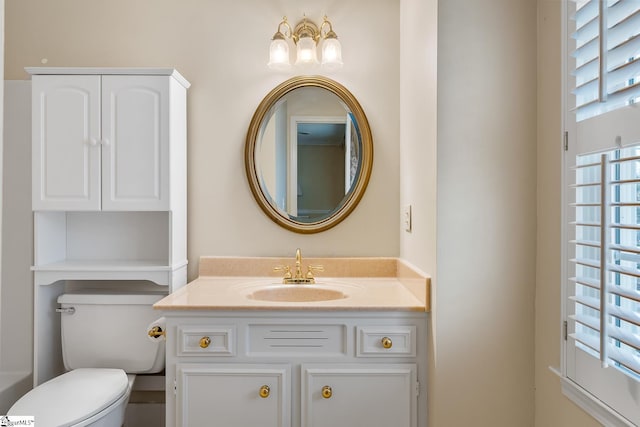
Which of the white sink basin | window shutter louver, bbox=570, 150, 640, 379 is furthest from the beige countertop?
window shutter louver, bbox=570, 150, 640, 379

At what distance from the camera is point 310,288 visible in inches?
86.6

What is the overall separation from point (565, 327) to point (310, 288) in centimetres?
112

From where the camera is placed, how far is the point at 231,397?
178 cm

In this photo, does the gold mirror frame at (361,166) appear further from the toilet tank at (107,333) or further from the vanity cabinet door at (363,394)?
the vanity cabinet door at (363,394)

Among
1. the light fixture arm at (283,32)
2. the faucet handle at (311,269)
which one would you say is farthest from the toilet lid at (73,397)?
the light fixture arm at (283,32)

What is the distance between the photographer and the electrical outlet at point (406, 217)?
212cm

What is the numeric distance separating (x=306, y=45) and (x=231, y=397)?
162 centimetres

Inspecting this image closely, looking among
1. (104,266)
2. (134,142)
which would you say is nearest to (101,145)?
(134,142)

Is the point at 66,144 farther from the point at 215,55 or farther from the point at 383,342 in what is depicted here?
the point at 383,342

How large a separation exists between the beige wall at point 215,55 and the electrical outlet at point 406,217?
140 millimetres

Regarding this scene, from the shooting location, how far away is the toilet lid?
5.49ft

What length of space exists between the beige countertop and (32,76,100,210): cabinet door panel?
25.4 inches

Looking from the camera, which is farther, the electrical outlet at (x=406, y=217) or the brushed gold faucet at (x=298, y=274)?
the brushed gold faucet at (x=298, y=274)

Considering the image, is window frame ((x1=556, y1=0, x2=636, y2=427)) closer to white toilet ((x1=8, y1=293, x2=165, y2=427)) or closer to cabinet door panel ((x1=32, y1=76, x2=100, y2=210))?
white toilet ((x1=8, y1=293, x2=165, y2=427))
